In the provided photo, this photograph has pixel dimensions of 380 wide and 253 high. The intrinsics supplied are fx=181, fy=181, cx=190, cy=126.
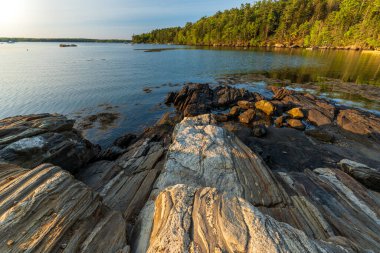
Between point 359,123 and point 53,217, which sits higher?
point 53,217

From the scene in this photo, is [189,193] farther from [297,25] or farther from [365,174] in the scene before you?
[297,25]

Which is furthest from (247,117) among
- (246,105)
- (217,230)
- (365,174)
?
(217,230)

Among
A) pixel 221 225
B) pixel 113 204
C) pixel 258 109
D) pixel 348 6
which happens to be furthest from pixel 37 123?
pixel 348 6


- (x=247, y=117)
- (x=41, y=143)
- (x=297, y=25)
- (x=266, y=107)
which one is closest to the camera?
(x=41, y=143)

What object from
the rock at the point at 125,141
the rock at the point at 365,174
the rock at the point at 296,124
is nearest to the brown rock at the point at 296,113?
the rock at the point at 296,124

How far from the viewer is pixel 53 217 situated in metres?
4.41

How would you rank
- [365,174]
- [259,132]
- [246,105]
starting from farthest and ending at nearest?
[246,105]
[259,132]
[365,174]

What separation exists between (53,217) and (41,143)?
21.8 feet

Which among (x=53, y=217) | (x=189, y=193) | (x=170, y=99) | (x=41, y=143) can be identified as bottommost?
(x=170, y=99)

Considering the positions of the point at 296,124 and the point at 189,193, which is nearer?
the point at 189,193

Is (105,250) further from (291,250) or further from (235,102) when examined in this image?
(235,102)

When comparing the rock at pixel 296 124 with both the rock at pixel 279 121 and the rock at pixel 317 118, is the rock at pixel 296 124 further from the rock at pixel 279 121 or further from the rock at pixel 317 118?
the rock at pixel 317 118

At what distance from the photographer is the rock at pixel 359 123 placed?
1627cm

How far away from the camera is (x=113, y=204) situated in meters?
7.18
